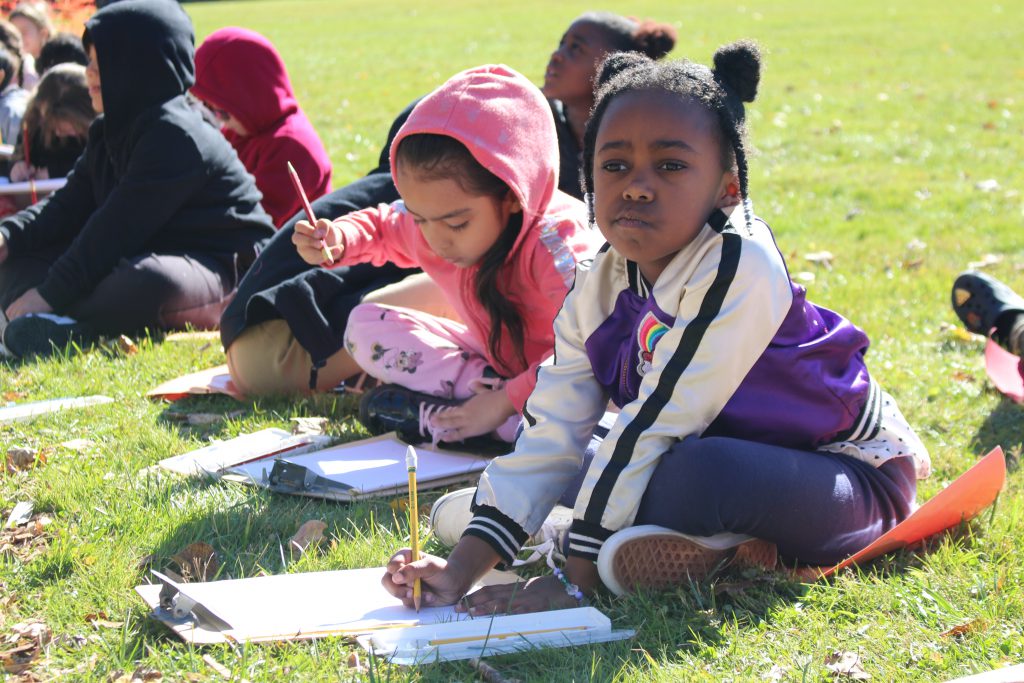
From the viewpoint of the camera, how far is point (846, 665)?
221 cm

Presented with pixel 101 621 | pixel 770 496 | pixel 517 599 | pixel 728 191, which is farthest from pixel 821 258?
pixel 101 621

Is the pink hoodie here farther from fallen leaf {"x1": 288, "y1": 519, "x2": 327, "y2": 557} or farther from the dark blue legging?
the dark blue legging

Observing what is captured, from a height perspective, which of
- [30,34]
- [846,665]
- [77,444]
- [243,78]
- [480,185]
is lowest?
[77,444]

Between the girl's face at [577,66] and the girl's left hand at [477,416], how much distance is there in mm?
2089

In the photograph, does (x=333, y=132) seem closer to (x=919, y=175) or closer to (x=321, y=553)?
(x=919, y=175)

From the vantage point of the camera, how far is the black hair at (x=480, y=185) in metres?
3.13

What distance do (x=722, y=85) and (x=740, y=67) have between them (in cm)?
5

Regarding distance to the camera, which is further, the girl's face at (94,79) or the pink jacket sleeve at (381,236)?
the girl's face at (94,79)

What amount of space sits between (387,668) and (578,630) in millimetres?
396

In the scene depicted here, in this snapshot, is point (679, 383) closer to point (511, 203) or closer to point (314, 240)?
point (511, 203)

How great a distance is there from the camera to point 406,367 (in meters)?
3.79

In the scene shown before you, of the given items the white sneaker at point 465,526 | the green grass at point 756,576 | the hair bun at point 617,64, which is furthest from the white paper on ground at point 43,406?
the hair bun at point 617,64

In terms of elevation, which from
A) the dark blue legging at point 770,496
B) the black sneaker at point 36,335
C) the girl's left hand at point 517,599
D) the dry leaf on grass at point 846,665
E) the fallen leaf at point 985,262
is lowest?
the black sneaker at point 36,335

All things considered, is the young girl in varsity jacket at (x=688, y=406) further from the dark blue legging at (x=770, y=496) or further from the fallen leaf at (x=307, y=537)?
the fallen leaf at (x=307, y=537)
